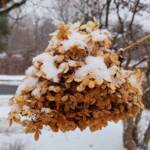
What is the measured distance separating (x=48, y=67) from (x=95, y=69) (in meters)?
0.19

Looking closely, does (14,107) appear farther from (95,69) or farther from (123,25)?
(123,25)

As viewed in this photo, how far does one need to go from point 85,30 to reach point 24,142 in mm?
7111

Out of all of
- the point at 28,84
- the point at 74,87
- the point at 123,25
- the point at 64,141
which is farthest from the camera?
the point at 64,141

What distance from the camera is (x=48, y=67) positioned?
A: 2359 millimetres

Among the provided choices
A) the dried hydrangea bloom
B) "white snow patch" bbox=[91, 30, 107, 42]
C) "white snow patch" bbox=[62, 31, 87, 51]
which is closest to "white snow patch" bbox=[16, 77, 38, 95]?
the dried hydrangea bloom

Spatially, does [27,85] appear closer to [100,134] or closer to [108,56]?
[108,56]

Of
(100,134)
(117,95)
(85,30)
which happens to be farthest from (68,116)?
(100,134)

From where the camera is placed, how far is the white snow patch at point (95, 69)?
7.54 ft

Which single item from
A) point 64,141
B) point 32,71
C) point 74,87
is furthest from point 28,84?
point 64,141

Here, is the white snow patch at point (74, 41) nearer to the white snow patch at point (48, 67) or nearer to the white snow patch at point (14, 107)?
the white snow patch at point (48, 67)

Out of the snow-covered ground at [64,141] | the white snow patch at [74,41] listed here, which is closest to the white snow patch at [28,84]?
the white snow patch at [74,41]

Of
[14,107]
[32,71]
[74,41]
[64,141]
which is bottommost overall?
[64,141]

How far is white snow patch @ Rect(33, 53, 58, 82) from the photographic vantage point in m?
2.34

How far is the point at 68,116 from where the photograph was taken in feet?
7.68
